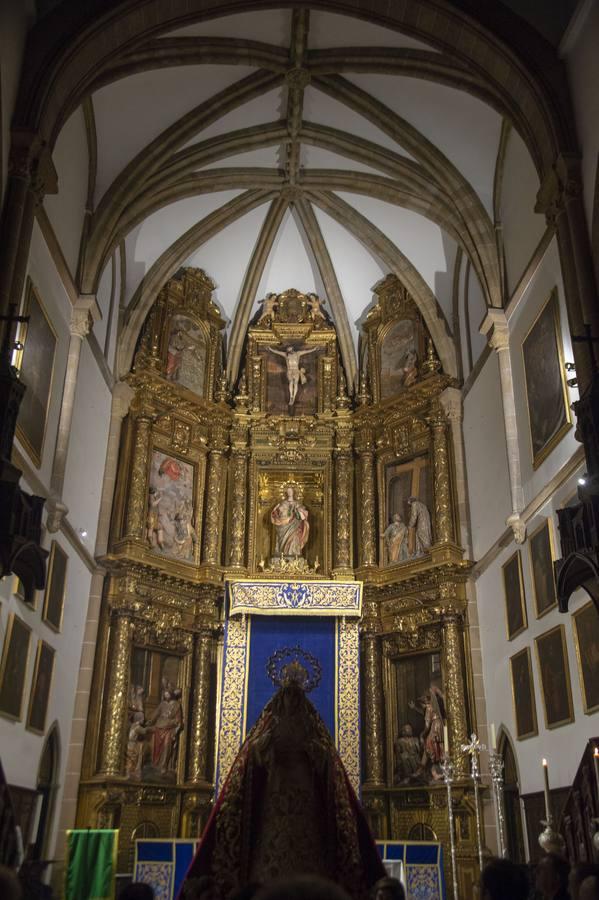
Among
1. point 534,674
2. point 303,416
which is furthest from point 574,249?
point 303,416

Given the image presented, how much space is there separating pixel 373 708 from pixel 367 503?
469 cm

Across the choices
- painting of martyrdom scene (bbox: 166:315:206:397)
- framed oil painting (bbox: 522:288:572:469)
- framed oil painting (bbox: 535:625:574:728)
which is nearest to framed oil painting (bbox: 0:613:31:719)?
framed oil painting (bbox: 535:625:574:728)

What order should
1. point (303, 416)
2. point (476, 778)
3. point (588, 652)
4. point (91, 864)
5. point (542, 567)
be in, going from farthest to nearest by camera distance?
point (303, 416) < point (476, 778) < point (542, 567) < point (91, 864) < point (588, 652)

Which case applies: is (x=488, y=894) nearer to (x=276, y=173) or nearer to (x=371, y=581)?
(x=371, y=581)

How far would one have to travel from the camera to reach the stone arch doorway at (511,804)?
14380 mm

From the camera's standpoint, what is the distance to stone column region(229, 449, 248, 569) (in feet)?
65.2

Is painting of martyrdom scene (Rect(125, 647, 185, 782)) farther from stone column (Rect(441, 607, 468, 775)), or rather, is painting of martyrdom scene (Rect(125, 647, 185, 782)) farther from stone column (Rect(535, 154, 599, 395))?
stone column (Rect(535, 154, 599, 395))

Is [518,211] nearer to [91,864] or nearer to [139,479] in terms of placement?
[139,479]

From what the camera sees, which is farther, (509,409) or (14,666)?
(509,409)

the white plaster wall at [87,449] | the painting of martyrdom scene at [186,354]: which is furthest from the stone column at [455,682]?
the painting of martyrdom scene at [186,354]

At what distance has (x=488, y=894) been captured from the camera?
3854 mm

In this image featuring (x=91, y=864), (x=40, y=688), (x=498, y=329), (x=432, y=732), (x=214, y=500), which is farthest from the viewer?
(x=214, y=500)

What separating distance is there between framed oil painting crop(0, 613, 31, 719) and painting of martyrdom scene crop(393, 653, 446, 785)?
810 centimetres

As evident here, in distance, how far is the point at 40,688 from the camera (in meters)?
14.0
